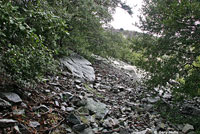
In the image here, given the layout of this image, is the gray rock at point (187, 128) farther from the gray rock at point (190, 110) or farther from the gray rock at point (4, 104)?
the gray rock at point (4, 104)

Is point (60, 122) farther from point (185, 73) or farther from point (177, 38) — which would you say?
point (177, 38)

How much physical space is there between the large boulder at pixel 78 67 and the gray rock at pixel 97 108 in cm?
214

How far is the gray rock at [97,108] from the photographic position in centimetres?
405

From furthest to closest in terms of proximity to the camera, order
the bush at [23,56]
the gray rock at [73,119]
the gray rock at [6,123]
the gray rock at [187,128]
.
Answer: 1. the gray rock at [187,128]
2. the gray rock at [73,119]
3. the bush at [23,56]
4. the gray rock at [6,123]

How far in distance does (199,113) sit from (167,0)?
375 centimetres

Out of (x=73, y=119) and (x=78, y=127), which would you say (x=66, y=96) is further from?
(x=78, y=127)

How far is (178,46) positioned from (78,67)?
3889 millimetres

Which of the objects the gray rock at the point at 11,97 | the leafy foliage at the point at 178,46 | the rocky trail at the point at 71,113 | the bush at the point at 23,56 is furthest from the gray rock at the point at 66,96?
the leafy foliage at the point at 178,46

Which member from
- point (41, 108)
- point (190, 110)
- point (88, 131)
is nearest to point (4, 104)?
point (41, 108)

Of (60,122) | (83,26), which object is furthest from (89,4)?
(60,122)

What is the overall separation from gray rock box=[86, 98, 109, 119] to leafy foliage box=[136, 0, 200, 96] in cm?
178

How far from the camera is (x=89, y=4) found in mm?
7219

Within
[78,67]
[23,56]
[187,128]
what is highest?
[23,56]

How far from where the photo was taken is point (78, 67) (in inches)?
286
